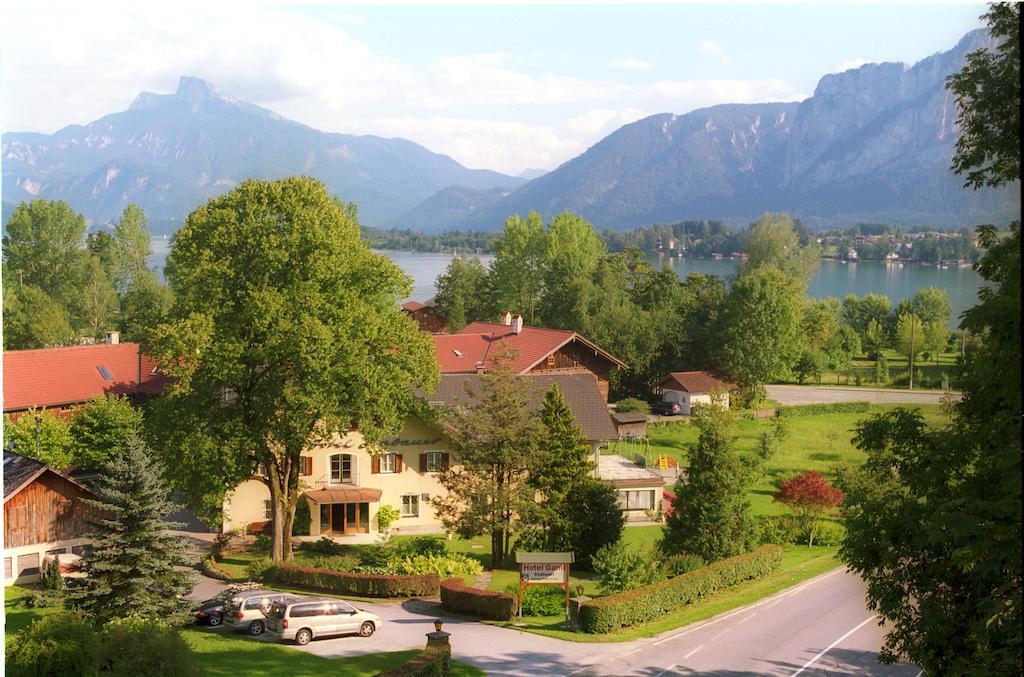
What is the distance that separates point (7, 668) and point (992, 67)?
59.0 feet

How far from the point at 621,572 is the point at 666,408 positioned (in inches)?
1696

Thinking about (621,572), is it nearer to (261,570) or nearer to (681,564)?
(681,564)

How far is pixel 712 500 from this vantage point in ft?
104

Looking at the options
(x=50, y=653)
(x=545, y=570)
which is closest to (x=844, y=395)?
(x=545, y=570)

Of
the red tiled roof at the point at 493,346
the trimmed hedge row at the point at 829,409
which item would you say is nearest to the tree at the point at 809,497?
the red tiled roof at the point at 493,346

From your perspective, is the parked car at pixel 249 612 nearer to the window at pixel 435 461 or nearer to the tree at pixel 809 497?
the window at pixel 435 461

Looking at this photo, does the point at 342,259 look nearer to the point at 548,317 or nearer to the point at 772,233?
the point at 548,317

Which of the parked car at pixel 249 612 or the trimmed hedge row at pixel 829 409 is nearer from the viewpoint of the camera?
the parked car at pixel 249 612

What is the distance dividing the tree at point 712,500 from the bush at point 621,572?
10.5ft

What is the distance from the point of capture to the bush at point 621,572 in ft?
93.4

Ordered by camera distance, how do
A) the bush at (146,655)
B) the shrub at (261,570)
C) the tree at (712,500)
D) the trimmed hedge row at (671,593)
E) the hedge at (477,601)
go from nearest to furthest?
Result: the bush at (146,655) < the trimmed hedge row at (671,593) < the hedge at (477,601) < the shrub at (261,570) < the tree at (712,500)

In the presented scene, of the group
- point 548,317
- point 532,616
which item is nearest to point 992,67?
point 532,616

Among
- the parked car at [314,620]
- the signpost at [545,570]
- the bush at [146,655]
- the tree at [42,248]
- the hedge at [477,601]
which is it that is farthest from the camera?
the tree at [42,248]

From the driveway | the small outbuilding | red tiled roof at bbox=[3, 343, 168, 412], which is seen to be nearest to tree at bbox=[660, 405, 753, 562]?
red tiled roof at bbox=[3, 343, 168, 412]
